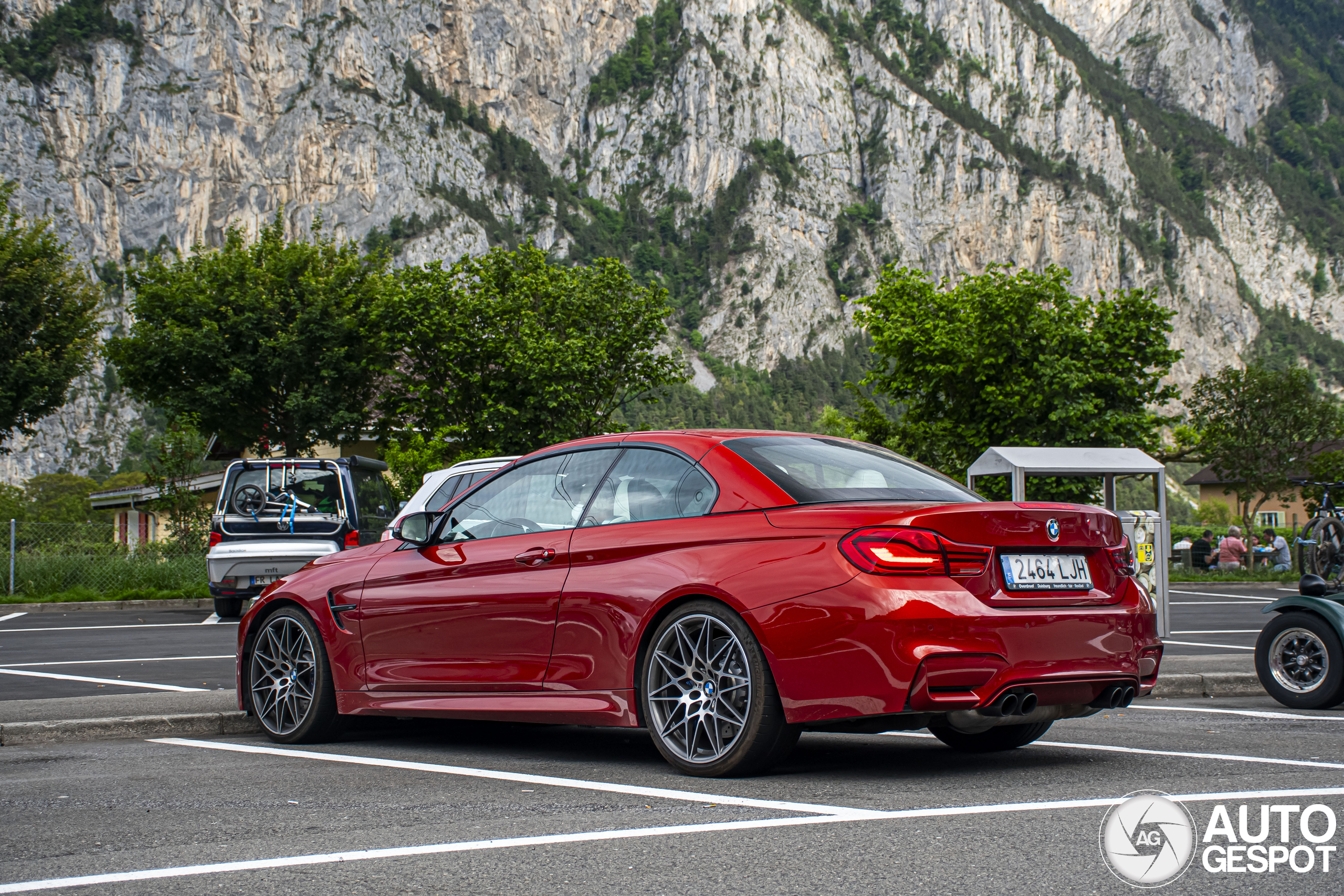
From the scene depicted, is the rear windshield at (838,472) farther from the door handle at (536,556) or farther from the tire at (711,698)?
the door handle at (536,556)

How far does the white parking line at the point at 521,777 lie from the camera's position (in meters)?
4.29

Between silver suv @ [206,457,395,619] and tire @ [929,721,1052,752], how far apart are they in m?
11.2

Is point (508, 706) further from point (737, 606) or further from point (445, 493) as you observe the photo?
point (445, 493)

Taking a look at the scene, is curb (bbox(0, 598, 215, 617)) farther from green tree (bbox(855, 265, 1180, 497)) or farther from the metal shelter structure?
green tree (bbox(855, 265, 1180, 497))

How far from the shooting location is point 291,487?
54.4ft

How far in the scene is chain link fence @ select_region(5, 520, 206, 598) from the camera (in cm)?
2206

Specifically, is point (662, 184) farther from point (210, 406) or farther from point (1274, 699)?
point (1274, 699)

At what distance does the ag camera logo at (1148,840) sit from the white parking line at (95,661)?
9.06m

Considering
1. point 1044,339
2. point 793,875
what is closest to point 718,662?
point 793,875

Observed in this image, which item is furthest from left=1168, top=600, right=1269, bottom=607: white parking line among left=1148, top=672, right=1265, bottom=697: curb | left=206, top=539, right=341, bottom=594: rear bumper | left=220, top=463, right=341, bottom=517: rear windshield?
left=206, top=539, right=341, bottom=594: rear bumper

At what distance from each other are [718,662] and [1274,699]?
5434mm

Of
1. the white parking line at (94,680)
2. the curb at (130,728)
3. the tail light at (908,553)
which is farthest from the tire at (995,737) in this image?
the white parking line at (94,680)

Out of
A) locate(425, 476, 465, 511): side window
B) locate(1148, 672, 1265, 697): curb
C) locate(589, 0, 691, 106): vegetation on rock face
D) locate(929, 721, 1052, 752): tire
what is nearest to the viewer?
locate(929, 721, 1052, 752): tire

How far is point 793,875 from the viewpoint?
130 inches
